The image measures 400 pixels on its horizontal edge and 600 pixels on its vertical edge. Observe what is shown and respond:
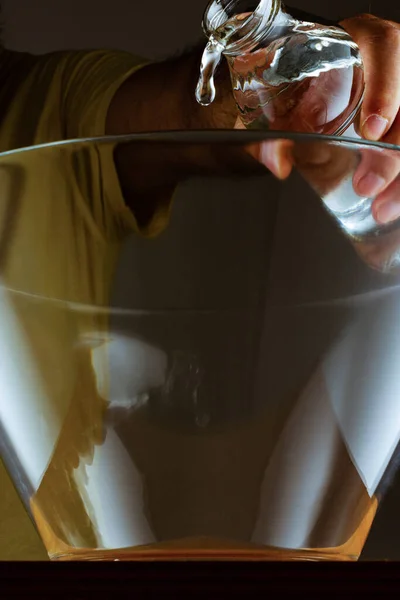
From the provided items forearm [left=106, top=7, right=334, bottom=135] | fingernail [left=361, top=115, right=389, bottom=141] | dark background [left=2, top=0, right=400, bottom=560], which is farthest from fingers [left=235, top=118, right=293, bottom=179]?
dark background [left=2, top=0, right=400, bottom=560]

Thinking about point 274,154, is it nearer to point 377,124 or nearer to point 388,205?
point 388,205

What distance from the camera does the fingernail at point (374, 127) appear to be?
0.38 m

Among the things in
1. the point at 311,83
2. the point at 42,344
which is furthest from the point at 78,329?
the point at 311,83

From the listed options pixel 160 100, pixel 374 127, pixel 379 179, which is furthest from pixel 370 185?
pixel 160 100

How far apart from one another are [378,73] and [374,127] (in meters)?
0.10

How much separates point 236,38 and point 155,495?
0.79 feet

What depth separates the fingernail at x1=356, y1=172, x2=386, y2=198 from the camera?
17cm

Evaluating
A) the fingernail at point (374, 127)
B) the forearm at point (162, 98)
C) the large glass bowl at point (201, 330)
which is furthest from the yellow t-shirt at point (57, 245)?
the forearm at point (162, 98)

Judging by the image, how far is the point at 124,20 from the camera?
3.10 feet

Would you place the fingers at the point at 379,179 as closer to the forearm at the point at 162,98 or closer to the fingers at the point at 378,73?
the fingers at the point at 378,73

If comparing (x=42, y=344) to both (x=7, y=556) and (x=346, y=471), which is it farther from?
(x=7, y=556)

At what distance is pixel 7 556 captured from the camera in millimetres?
504

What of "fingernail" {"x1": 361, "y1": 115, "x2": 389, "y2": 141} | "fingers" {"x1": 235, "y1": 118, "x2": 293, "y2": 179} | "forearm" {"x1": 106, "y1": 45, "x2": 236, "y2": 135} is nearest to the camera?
"fingers" {"x1": 235, "y1": 118, "x2": 293, "y2": 179}

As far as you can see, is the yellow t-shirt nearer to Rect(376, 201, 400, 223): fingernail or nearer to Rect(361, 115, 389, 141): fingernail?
Rect(376, 201, 400, 223): fingernail
